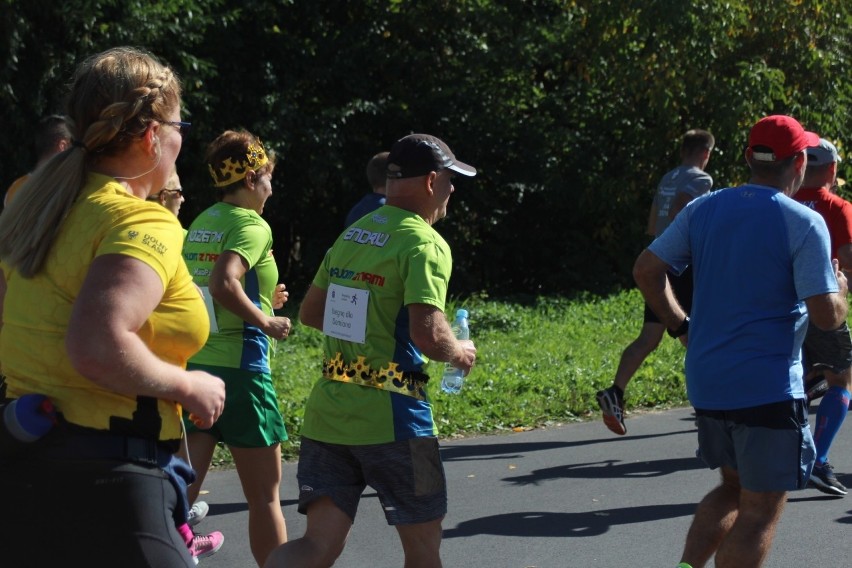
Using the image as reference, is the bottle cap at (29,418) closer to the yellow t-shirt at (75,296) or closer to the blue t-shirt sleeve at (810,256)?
the yellow t-shirt at (75,296)

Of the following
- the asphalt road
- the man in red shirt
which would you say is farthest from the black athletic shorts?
the asphalt road

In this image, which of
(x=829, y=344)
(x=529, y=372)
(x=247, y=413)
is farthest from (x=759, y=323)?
(x=529, y=372)

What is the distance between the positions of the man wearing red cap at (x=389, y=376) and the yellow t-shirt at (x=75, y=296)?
1.26 metres

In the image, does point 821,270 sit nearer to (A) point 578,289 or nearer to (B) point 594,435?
(B) point 594,435

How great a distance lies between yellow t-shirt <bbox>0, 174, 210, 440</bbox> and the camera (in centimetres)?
259

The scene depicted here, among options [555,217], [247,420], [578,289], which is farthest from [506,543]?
[555,217]

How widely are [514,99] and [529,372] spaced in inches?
263

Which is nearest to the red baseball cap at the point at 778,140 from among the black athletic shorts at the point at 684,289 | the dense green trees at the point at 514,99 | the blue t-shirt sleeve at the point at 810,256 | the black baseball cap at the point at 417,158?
the blue t-shirt sleeve at the point at 810,256

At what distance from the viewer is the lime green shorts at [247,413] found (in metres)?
4.71

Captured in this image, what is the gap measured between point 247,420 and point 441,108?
11.3 m

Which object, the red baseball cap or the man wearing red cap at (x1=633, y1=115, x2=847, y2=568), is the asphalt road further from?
the red baseball cap

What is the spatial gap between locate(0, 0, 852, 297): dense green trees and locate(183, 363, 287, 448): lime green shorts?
8700 millimetres

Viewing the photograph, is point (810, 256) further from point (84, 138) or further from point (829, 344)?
point (829, 344)

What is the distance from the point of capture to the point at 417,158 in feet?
13.2
